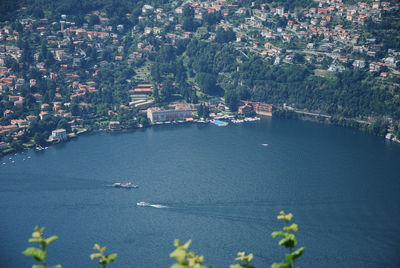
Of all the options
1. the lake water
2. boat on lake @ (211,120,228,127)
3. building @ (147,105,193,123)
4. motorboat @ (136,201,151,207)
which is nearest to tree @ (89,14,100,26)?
building @ (147,105,193,123)

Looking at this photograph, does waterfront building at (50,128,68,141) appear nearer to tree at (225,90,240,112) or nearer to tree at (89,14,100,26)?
tree at (225,90,240,112)

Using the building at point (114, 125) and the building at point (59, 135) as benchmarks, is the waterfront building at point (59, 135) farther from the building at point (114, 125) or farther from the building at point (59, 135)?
the building at point (114, 125)

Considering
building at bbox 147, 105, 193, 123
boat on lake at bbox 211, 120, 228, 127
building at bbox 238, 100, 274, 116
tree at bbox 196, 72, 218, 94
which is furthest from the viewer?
tree at bbox 196, 72, 218, 94

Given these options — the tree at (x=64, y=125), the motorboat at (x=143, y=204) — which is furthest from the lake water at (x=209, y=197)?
the tree at (x=64, y=125)

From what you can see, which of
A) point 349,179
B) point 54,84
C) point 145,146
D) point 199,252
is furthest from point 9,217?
point 54,84

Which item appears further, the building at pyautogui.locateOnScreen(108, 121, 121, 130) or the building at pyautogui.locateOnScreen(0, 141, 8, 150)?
the building at pyautogui.locateOnScreen(108, 121, 121, 130)

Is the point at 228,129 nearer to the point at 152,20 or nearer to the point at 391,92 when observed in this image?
the point at 391,92

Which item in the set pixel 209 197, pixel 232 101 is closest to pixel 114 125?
pixel 232 101
